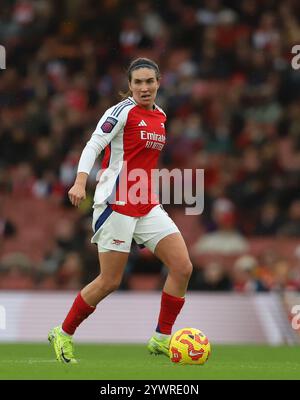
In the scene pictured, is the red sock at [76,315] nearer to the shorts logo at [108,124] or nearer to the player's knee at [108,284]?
the player's knee at [108,284]

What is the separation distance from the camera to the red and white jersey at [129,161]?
33.0 ft

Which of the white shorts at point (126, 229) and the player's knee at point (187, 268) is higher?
the white shorts at point (126, 229)

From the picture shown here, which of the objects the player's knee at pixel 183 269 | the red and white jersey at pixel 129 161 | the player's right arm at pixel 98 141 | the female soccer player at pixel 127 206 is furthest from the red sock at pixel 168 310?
the player's right arm at pixel 98 141

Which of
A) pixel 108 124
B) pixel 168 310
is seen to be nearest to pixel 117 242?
pixel 168 310

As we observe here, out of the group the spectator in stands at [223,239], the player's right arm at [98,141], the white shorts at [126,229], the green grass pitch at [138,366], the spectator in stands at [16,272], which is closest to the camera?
the green grass pitch at [138,366]

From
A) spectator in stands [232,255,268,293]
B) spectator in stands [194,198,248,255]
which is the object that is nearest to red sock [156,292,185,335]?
spectator in stands [232,255,268,293]

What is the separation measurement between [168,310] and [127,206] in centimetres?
99

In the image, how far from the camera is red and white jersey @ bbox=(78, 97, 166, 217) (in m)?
10.0

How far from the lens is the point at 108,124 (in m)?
9.89

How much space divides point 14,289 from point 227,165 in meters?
4.26

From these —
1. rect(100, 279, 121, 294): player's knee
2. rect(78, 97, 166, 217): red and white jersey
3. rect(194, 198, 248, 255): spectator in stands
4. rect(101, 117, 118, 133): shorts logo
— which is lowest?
rect(100, 279, 121, 294): player's knee

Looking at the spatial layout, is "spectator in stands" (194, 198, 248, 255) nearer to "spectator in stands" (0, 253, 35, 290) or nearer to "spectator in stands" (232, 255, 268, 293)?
"spectator in stands" (232, 255, 268, 293)

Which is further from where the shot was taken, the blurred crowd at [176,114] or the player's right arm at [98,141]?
the blurred crowd at [176,114]

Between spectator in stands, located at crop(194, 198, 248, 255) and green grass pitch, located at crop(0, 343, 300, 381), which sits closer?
green grass pitch, located at crop(0, 343, 300, 381)
